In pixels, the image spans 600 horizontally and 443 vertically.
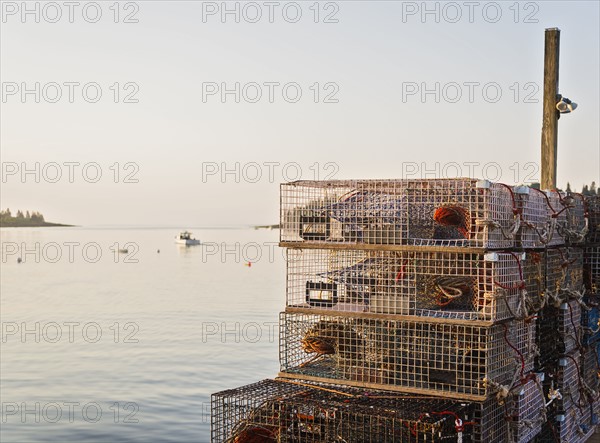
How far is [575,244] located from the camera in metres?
9.27

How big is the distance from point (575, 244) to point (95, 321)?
26038 millimetres

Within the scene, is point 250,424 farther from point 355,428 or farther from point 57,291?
point 57,291

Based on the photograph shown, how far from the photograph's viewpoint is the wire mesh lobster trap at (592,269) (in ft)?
32.1

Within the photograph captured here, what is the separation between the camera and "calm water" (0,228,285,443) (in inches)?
654

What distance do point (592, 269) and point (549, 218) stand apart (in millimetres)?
2017

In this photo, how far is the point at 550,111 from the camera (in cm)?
1086

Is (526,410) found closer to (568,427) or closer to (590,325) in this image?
(568,427)

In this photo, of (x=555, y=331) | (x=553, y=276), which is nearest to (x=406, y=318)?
(x=553, y=276)

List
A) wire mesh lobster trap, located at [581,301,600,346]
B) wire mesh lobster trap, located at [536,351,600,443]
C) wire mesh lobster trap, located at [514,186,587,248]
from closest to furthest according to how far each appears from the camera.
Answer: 1. wire mesh lobster trap, located at [514,186,587,248]
2. wire mesh lobster trap, located at [536,351,600,443]
3. wire mesh lobster trap, located at [581,301,600,346]

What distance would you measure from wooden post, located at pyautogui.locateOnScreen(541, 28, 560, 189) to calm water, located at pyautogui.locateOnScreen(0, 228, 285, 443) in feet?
12.8

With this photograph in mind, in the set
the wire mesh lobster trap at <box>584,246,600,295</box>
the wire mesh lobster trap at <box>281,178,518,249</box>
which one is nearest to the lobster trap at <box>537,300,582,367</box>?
the wire mesh lobster trap at <box>584,246,600,295</box>

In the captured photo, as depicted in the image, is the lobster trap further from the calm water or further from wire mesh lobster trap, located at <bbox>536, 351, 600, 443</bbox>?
the calm water

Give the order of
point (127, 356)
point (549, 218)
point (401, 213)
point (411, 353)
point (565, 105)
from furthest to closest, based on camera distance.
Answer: point (127, 356) → point (565, 105) → point (549, 218) → point (411, 353) → point (401, 213)

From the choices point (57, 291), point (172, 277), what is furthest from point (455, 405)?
point (172, 277)
